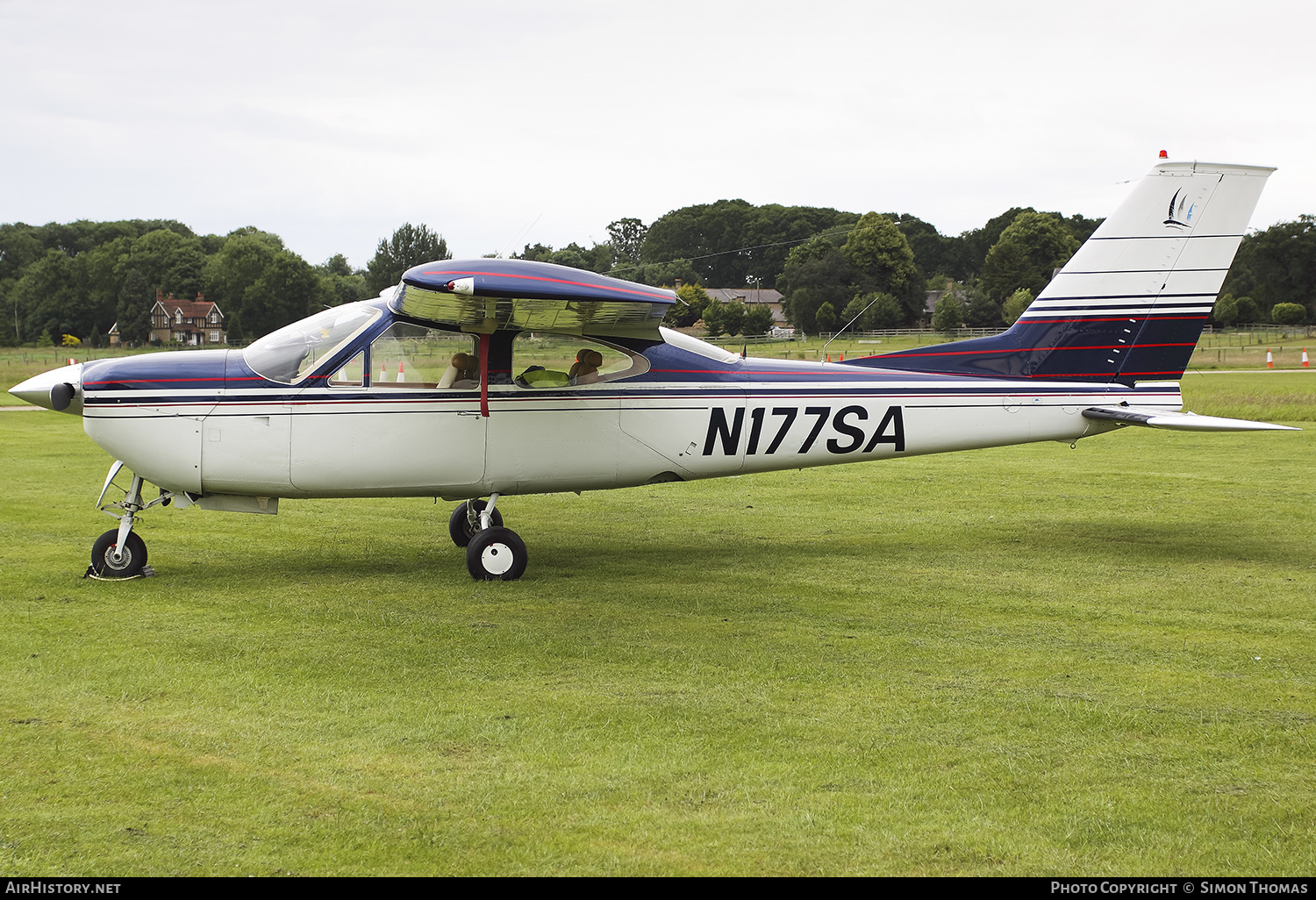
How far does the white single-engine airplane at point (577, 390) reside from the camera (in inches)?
291

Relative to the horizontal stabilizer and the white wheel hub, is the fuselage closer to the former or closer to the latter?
the horizontal stabilizer

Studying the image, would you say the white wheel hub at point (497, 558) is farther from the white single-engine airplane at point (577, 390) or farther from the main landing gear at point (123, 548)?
the main landing gear at point (123, 548)

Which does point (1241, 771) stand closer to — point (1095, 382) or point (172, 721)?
point (172, 721)

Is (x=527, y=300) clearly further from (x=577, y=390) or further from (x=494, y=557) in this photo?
(x=494, y=557)

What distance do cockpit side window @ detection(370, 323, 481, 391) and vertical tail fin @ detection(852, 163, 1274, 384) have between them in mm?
3382

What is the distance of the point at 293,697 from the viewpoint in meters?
4.94

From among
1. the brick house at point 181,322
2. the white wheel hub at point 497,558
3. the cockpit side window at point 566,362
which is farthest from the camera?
the brick house at point 181,322

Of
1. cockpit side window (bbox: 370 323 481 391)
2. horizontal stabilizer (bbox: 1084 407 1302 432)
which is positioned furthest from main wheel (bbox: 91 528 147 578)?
horizontal stabilizer (bbox: 1084 407 1302 432)

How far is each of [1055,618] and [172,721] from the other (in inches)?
203

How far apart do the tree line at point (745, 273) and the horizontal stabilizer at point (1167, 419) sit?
21999 mm

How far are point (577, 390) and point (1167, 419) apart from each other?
4943 millimetres

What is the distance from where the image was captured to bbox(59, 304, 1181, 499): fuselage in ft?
24.4

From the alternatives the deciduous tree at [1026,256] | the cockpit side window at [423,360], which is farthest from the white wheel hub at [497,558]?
the deciduous tree at [1026,256]

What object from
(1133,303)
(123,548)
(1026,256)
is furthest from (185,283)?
(1133,303)
